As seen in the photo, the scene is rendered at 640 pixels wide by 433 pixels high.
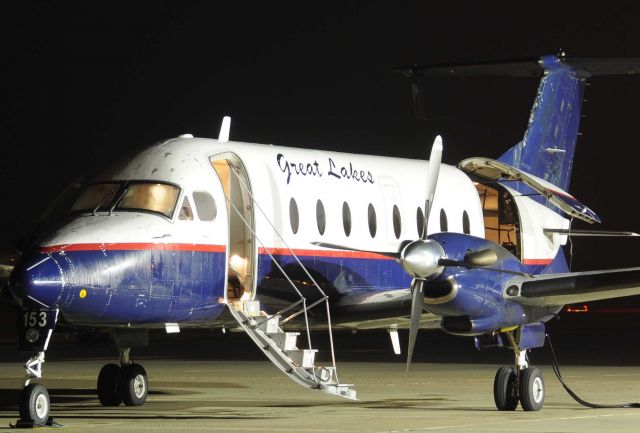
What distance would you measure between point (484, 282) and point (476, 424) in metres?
2.29

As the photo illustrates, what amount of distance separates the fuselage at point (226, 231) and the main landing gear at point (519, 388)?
5.09 ft

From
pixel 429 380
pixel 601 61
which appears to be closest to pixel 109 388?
pixel 429 380

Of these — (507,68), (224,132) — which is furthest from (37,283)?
(507,68)

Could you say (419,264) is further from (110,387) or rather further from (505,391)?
(110,387)

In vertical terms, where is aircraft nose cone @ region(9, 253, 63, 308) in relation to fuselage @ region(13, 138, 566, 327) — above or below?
below

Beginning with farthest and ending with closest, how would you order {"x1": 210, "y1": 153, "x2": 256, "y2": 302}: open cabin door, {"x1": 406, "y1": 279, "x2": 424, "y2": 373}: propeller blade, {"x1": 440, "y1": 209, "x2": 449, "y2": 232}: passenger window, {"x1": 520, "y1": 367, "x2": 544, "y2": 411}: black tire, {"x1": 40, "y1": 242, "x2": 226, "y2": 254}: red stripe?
{"x1": 440, "y1": 209, "x2": 449, "y2": 232}: passenger window
{"x1": 520, "y1": 367, "x2": 544, "y2": 411}: black tire
{"x1": 210, "y1": 153, "x2": 256, "y2": 302}: open cabin door
{"x1": 406, "y1": 279, "x2": 424, "y2": 373}: propeller blade
{"x1": 40, "y1": 242, "x2": 226, "y2": 254}: red stripe

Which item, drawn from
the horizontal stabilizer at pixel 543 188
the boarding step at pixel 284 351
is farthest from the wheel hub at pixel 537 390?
the boarding step at pixel 284 351

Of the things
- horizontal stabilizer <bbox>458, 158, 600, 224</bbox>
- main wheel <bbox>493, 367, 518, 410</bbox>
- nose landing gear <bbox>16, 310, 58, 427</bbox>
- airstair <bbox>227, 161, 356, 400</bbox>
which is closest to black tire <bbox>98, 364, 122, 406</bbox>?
airstair <bbox>227, 161, 356, 400</bbox>

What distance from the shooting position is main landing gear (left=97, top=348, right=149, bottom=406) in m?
20.0

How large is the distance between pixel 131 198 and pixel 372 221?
458 centimetres

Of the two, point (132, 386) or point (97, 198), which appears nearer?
point (97, 198)

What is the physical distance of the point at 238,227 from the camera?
19375 mm

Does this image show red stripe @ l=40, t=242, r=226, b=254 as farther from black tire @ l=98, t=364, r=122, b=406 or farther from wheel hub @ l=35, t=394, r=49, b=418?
black tire @ l=98, t=364, r=122, b=406

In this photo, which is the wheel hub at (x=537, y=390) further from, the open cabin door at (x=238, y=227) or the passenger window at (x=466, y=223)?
the open cabin door at (x=238, y=227)
